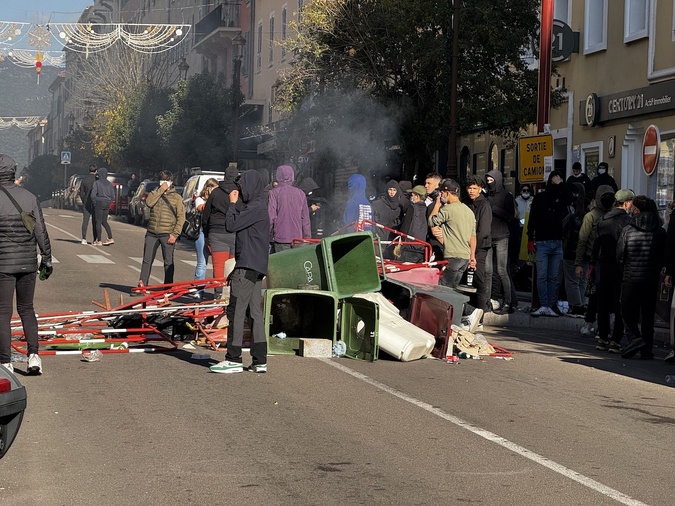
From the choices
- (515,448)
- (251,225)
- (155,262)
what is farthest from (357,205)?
(515,448)

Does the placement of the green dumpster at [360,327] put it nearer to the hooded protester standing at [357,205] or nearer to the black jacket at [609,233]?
the black jacket at [609,233]

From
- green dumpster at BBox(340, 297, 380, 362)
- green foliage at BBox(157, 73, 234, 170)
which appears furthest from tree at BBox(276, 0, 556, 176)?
green foliage at BBox(157, 73, 234, 170)

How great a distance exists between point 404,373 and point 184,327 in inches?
122

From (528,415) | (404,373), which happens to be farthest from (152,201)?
(528,415)

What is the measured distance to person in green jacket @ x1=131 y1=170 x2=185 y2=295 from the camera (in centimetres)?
1952

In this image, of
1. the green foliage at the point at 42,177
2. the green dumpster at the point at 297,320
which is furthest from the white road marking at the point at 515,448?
the green foliage at the point at 42,177

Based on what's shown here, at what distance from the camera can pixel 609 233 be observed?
49.5 feet

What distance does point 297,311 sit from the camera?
550 inches

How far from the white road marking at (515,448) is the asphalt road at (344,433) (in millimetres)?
22

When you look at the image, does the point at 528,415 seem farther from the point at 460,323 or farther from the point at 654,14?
the point at 654,14

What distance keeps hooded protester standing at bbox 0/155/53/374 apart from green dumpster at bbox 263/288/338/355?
8.92ft

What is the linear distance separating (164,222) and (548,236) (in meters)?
5.82

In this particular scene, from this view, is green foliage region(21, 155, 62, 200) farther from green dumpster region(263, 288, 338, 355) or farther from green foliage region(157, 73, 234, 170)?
green dumpster region(263, 288, 338, 355)

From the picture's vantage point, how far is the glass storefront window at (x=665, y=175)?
24.8 meters
